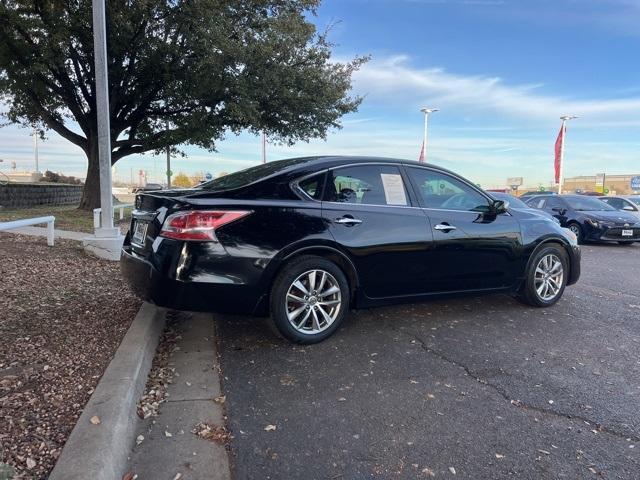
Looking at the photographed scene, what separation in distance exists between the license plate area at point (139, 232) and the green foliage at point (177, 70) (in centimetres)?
936

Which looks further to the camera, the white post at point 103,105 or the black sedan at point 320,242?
the white post at point 103,105

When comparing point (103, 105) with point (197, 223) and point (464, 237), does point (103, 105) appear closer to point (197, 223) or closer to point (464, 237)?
point (197, 223)

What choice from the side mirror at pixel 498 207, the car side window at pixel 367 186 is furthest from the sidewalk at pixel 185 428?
the side mirror at pixel 498 207

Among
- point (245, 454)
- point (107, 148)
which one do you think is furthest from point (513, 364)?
point (107, 148)

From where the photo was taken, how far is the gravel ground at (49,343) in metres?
2.45

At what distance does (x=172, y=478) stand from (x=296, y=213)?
7.22ft

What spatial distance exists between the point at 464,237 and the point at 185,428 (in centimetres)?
322

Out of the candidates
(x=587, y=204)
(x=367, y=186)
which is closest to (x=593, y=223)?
(x=587, y=204)

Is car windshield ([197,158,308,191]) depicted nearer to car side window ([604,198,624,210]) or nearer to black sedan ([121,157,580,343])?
black sedan ([121,157,580,343])

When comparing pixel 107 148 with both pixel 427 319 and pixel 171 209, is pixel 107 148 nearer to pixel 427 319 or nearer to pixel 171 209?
pixel 171 209

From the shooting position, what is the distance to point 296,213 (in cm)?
401

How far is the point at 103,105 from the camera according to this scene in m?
7.33

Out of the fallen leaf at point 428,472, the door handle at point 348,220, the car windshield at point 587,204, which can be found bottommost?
the fallen leaf at point 428,472

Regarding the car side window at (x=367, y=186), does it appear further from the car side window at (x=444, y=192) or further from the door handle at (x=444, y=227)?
the door handle at (x=444, y=227)
